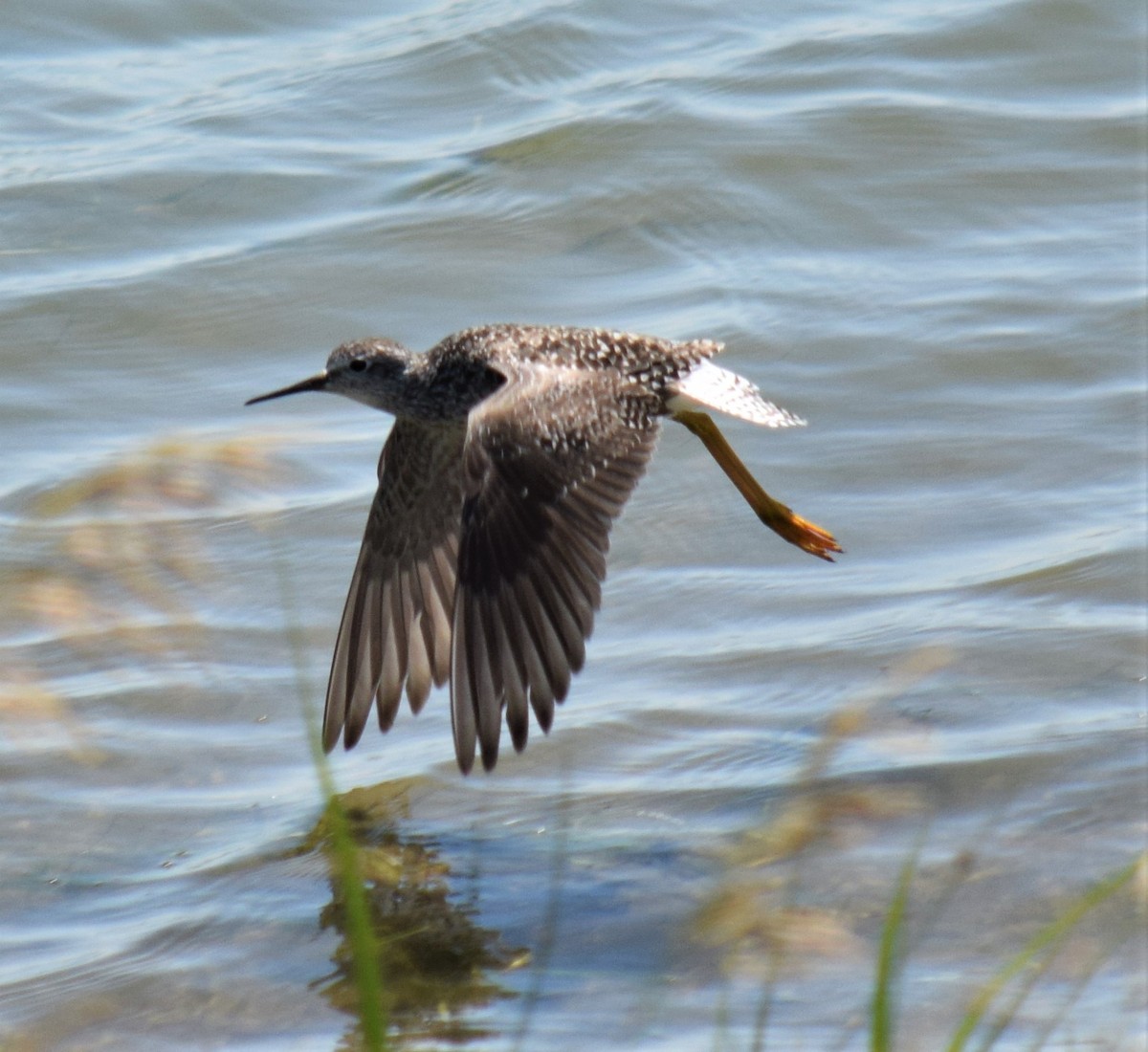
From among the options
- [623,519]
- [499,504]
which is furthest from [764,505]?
[499,504]

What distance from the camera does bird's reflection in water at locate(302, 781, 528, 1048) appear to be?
4.34m

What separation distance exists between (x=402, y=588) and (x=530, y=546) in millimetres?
1153

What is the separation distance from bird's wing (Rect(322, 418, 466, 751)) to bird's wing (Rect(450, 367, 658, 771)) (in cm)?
51

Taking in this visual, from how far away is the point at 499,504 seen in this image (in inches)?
207

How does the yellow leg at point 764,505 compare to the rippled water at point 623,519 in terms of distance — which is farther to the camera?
the yellow leg at point 764,505

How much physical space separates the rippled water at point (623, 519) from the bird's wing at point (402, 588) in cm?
17

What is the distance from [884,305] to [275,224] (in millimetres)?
3153

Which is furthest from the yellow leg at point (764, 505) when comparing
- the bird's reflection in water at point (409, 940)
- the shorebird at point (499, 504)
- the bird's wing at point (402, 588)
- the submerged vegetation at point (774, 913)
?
the bird's reflection in water at point (409, 940)

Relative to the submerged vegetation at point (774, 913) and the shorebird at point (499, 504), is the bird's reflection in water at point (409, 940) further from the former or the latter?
the shorebird at point (499, 504)

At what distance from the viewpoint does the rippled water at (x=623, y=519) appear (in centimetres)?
468

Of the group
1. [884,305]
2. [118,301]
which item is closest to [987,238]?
[884,305]

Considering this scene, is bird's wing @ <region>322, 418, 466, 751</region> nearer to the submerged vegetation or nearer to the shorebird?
the shorebird

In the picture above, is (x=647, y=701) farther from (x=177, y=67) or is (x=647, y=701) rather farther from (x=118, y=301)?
(x=177, y=67)

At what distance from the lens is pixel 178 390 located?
8.36m
